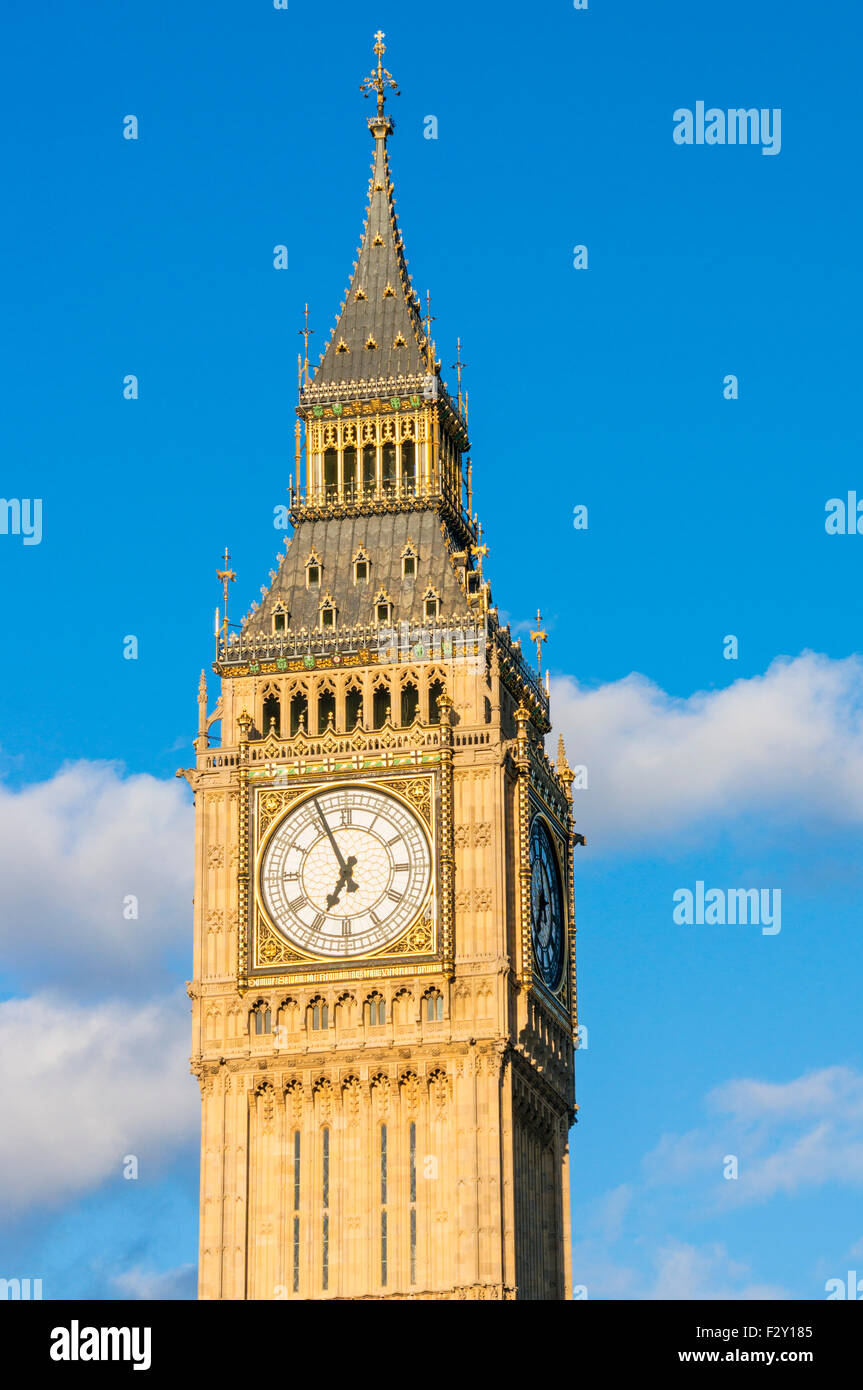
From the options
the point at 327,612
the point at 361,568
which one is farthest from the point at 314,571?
the point at 327,612

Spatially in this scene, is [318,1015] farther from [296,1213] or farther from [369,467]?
[369,467]

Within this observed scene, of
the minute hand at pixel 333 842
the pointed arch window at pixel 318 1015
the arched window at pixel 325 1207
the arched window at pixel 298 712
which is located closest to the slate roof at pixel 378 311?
the arched window at pixel 298 712

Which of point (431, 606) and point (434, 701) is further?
point (431, 606)

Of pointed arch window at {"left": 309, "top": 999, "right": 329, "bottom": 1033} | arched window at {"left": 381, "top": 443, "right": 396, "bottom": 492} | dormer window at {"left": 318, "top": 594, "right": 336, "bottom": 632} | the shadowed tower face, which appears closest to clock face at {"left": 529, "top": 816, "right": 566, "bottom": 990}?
the shadowed tower face
